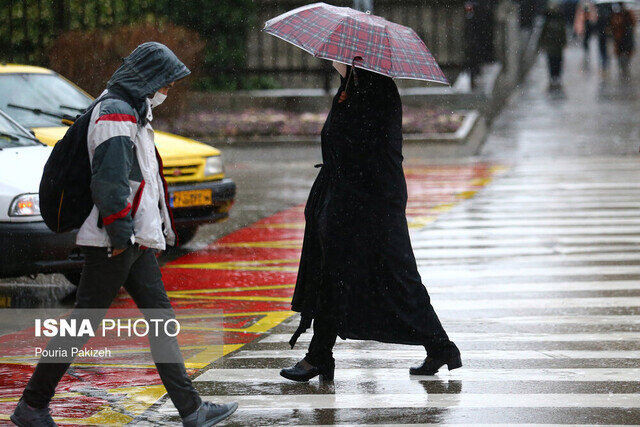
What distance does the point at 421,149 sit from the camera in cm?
2073

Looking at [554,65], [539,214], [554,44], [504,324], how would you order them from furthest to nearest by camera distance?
[554,65], [554,44], [539,214], [504,324]

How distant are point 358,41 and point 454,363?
1.75 metres

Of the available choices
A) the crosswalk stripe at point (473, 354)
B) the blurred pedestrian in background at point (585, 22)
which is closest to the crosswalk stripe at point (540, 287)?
the crosswalk stripe at point (473, 354)

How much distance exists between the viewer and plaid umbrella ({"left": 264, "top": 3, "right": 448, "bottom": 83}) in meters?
5.94

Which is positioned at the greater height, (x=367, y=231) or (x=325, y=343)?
(x=367, y=231)

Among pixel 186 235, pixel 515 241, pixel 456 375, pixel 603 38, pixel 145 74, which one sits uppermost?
pixel 145 74

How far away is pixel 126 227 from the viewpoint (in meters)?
5.10

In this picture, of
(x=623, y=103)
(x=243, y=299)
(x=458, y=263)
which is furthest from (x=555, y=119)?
(x=243, y=299)

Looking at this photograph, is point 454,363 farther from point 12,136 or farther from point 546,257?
point 546,257

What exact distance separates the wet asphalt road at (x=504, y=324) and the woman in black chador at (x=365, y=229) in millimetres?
373

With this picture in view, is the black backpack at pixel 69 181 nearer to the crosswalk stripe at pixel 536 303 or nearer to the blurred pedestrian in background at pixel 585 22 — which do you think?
the crosswalk stripe at pixel 536 303

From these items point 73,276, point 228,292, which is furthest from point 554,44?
point 73,276

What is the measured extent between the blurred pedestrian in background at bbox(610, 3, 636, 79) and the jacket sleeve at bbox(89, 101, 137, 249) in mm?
27695

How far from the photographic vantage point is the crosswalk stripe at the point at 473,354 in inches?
272
